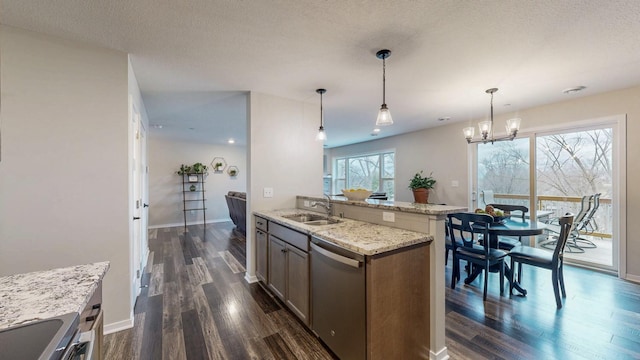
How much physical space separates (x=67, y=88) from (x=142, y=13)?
3.16ft

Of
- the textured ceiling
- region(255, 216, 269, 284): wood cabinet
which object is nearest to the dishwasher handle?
region(255, 216, 269, 284): wood cabinet

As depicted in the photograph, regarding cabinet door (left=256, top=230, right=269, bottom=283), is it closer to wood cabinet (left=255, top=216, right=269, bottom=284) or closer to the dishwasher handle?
wood cabinet (left=255, top=216, right=269, bottom=284)

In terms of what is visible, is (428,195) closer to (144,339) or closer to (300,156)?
(300,156)

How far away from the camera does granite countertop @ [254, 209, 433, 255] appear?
1.56 metres

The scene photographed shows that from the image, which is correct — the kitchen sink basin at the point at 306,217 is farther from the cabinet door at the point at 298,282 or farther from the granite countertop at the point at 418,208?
the cabinet door at the point at 298,282

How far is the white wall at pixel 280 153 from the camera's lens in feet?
10.5

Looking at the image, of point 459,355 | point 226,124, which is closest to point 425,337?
point 459,355

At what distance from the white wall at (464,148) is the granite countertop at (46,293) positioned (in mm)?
5388

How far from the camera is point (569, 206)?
3818mm

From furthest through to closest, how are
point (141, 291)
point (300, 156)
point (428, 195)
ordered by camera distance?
point (428, 195) → point (300, 156) → point (141, 291)

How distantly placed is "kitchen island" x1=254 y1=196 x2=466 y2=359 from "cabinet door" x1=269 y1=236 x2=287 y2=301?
18.4 inches

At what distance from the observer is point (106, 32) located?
191cm

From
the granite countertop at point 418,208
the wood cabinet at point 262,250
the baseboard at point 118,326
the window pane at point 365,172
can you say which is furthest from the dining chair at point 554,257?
the window pane at point 365,172

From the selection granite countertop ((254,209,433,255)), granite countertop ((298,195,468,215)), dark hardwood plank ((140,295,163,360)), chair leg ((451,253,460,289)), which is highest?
granite countertop ((298,195,468,215))
